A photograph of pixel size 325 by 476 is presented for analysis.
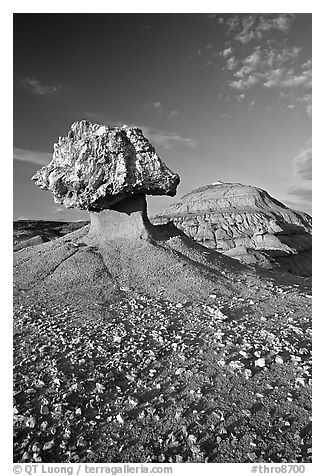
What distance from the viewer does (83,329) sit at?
5.44m

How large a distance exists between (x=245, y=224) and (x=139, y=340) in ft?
164

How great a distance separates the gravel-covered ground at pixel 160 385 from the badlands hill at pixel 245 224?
22.6 m

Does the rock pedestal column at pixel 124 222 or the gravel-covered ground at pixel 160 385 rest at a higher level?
the rock pedestal column at pixel 124 222

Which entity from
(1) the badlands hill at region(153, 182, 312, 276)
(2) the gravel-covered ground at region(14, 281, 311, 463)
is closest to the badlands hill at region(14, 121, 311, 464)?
(2) the gravel-covered ground at region(14, 281, 311, 463)

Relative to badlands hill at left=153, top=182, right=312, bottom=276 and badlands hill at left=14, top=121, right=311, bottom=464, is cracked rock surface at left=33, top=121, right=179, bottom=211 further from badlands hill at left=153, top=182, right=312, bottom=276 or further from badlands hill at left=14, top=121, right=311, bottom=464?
badlands hill at left=153, top=182, right=312, bottom=276

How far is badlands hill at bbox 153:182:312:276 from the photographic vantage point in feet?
133

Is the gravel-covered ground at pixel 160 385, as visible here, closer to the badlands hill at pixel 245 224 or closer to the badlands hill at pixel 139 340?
the badlands hill at pixel 139 340

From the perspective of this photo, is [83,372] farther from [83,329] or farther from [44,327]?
[44,327]

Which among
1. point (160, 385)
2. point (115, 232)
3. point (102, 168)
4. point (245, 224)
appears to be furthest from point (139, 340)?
point (245, 224)

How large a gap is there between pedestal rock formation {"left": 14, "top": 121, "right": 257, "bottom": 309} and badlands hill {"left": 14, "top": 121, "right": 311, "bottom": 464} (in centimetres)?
4

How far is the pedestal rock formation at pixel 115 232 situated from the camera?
834 cm

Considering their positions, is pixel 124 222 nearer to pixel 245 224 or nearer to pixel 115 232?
pixel 115 232

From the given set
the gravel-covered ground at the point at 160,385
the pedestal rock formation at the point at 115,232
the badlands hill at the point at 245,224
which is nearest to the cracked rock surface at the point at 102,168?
the pedestal rock formation at the point at 115,232
